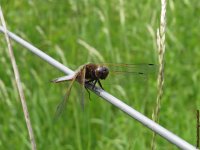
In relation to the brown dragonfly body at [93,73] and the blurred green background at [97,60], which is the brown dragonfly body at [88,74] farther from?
the blurred green background at [97,60]

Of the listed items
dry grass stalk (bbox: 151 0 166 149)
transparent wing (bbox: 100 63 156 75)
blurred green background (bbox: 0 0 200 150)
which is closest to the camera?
dry grass stalk (bbox: 151 0 166 149)

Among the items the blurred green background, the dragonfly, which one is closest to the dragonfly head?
the dragonfly

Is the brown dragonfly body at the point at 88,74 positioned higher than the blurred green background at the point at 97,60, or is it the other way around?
the brown dragonfly body at the point at 88,74

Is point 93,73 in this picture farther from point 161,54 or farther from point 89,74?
point 161,54

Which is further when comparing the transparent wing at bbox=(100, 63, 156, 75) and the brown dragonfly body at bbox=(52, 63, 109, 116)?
the transparent wing at bbox=(100, 63, 156, 75)

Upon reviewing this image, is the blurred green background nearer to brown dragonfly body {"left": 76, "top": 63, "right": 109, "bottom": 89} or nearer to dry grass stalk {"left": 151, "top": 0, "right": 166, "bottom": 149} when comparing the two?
brown dragonfly body {"left": 76, "top": 63, "right": 109, "bottom": 89}

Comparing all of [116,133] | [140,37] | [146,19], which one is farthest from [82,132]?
[146,19]

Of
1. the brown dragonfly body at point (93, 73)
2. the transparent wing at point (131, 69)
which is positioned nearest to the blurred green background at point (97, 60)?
the transparent wing at point (131, 69)
